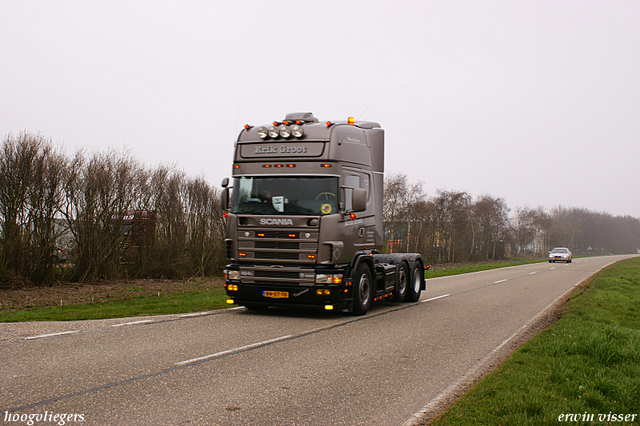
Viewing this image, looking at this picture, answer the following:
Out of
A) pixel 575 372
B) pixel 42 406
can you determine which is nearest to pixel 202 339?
pixel 42 406

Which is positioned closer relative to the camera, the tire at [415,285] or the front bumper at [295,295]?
the front bumper at [295,295]

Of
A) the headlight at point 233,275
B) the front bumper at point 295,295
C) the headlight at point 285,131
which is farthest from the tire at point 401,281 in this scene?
the headlight at point 285,131

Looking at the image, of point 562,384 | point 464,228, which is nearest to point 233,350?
point 562,384

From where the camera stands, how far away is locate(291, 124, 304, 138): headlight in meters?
10.6

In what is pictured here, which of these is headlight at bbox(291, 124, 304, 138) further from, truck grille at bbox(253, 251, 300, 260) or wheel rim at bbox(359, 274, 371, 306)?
wheel rim at bbox(359, 274, 371, 306)

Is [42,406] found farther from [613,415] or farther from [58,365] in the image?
[613,415]

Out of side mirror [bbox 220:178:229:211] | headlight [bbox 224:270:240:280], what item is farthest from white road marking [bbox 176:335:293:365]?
side mirror [bbox 220:178:229:211]

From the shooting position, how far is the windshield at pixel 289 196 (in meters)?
10.1

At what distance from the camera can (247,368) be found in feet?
20.0

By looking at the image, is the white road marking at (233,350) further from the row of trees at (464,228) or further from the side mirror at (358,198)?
the row of trees at (464,228)

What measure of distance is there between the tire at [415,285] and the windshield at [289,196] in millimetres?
4977

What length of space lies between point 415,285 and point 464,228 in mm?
46344

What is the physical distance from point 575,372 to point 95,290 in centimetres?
1564

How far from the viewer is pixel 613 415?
14.0ft
